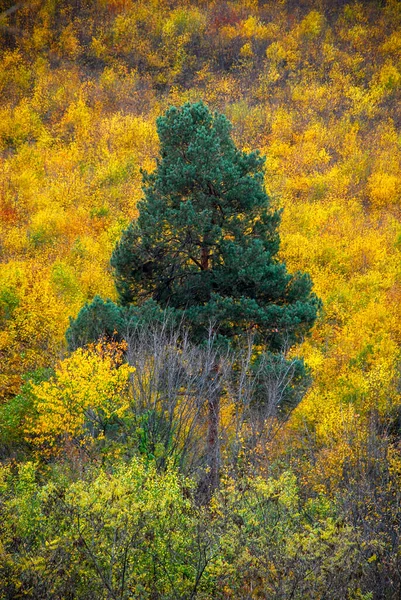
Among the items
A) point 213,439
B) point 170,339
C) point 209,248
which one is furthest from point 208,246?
point 213,439

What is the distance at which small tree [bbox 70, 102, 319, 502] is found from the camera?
18203 millimetres

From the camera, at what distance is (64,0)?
7600 cm

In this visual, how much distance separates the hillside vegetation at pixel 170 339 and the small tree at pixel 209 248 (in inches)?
99.8

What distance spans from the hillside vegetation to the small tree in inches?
99.8

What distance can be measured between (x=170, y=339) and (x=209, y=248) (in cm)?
402

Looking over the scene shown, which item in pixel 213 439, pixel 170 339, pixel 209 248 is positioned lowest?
pixel 213 439

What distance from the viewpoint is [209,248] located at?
63.9 ft

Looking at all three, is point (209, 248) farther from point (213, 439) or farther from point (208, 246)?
point (213, 439)

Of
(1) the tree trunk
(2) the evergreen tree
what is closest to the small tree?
(2) the evergreen tree

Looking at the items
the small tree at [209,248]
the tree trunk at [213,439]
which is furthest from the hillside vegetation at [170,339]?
the small tree at [209,248]

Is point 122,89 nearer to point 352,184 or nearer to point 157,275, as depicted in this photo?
point 352,184

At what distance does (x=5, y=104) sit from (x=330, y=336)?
46047mm

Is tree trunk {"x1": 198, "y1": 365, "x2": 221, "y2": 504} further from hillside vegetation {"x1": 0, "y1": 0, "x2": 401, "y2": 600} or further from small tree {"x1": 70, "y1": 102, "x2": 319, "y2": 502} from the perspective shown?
small tree {"x1": 70, "y1": 102, "x2": 319, "y2": 502}

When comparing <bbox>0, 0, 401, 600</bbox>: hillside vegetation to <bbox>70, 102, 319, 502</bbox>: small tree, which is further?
<bbox>70, 102, 319, 502</bbox>: small tree
